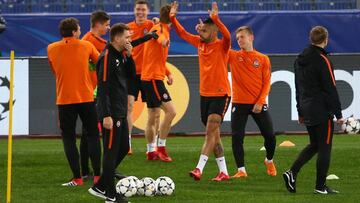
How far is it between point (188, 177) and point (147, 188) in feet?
6.13

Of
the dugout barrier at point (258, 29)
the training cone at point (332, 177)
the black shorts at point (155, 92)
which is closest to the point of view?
the training cone at point (332, 177)

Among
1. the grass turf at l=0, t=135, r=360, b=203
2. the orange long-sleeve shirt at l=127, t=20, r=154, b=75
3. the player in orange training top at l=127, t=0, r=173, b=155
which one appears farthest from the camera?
the orange long-sleeve shirt at l=127, t=20, r=154, b=75

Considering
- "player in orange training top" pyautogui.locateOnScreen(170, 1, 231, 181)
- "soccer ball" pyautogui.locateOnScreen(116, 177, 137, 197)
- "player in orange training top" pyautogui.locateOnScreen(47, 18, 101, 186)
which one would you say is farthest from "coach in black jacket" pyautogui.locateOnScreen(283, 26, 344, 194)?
"player in orange training top" pyautogui.locateOnScreen(47, 18, 101, 186)

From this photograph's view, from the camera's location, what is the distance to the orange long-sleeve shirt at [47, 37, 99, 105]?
440 inches

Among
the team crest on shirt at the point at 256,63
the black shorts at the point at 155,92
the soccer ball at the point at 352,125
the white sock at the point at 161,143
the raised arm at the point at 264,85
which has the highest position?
the team crest on shirt at the point at 256,63

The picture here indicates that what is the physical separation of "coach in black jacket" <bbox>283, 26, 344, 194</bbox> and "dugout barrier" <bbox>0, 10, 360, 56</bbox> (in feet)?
34.4

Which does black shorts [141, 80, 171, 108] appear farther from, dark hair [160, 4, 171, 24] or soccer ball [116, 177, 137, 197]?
soccer ball [116, 177, 137, 197]

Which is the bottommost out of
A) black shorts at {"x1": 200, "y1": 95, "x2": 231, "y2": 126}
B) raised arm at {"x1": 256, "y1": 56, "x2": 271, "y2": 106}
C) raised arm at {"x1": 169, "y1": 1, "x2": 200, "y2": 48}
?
black shorts at {"x1": 200, "y1": 95, "x2": 231, "y2": 126}

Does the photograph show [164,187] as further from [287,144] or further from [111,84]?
[287,144]

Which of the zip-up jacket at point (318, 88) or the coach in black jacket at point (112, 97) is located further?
the zip-up jacket at point (318, 88)

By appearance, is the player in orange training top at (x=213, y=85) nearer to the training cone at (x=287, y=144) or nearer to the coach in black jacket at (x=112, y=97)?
Result: the coach in black jacket at (x=112, y=97)

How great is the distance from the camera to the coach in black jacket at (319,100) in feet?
33.8

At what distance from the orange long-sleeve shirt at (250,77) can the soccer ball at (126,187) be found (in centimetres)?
257

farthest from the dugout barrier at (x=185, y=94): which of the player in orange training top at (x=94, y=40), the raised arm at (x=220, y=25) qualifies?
the raised arm at (x=220, y=25)
